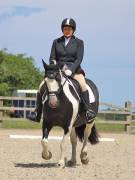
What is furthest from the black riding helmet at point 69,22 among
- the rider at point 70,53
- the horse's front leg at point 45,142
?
the horse's front leg at point 45,142

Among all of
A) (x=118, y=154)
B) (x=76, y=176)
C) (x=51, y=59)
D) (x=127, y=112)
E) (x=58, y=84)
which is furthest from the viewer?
(x=127, y=112)

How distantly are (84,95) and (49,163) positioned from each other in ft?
4.41

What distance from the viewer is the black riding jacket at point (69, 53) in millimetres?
10062

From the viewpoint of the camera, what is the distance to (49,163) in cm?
1044

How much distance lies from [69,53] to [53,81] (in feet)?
2.77

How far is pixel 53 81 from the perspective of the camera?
9414mm

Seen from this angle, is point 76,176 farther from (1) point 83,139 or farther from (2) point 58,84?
(1) point 83,139

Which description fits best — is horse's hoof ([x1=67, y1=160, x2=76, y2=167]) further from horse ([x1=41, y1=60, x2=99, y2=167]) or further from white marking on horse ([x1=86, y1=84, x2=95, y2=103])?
white marking on horse ([x1=86, y1=84, x2=95, y2=103])

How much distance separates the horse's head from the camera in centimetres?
932

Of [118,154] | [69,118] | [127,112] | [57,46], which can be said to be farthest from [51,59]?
[127,112]

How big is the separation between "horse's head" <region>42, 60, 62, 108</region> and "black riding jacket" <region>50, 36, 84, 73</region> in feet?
1.88

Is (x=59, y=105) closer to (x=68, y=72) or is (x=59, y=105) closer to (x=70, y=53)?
(x=68, y=72)

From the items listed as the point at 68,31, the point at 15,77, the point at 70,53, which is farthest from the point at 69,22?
the point at 15,77

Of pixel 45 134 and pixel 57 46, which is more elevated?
pixel 57 46
